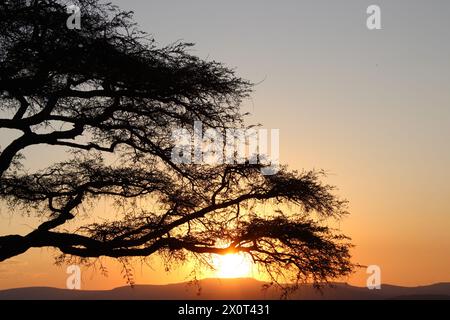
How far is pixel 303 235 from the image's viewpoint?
14.2 meters

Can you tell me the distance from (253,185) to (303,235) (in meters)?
1.51

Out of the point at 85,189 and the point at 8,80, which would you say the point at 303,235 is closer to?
the point at 85,189

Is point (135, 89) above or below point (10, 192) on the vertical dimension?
above

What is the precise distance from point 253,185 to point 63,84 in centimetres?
440

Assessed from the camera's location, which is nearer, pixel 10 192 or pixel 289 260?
pixel 289 260

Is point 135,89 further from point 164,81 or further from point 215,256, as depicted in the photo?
point 215,256

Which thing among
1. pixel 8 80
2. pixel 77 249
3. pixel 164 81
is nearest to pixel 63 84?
pixel 8 80

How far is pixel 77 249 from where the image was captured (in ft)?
45.5

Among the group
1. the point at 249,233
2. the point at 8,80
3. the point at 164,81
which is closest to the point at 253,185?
the point at 249,233
